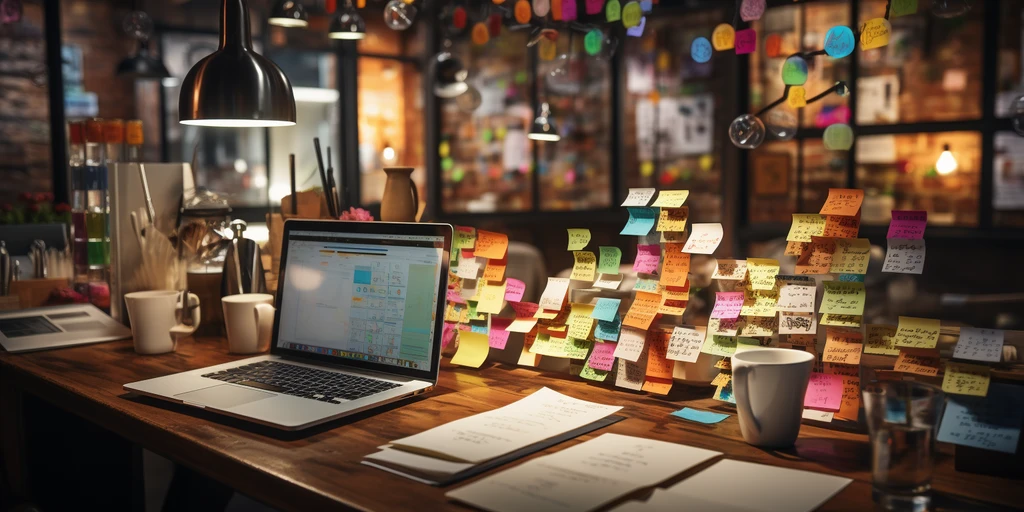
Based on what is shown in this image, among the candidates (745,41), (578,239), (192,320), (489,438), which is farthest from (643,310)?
(192,320)

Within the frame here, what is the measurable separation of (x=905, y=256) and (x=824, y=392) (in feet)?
0.73

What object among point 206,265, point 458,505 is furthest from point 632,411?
point 206,265

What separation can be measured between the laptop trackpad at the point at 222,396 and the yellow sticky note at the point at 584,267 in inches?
21.6

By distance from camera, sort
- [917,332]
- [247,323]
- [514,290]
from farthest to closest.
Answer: [247,323] → [514,290] → [917,332]

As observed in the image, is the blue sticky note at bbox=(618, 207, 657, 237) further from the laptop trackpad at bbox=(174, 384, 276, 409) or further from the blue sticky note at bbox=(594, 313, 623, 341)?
the laptop trackpad at bbox=(174, 384, 276, 409)

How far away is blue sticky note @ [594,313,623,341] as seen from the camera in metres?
1.33

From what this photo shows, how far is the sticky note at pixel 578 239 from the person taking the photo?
53.9 inches

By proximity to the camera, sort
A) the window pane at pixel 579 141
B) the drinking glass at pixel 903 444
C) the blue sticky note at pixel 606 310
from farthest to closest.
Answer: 1. the window pane at pixel 579 141
2. the blue sticky note at pixel 606 310
3. the drinking glass at pixel 903 444

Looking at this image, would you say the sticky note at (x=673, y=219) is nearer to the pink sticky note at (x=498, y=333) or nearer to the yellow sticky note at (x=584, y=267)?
the yellow sticky note at (x=584, y=267)

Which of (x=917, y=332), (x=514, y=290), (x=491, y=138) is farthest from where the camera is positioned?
(x=491, y=138)

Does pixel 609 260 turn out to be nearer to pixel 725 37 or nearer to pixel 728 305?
pixel 728 305

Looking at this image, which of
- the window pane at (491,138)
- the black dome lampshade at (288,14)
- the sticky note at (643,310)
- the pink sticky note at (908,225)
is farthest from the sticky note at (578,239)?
the window pane at (491,138)

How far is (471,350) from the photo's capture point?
4.96 feet

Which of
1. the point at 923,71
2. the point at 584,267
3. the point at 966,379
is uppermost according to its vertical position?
the point at 923,71
